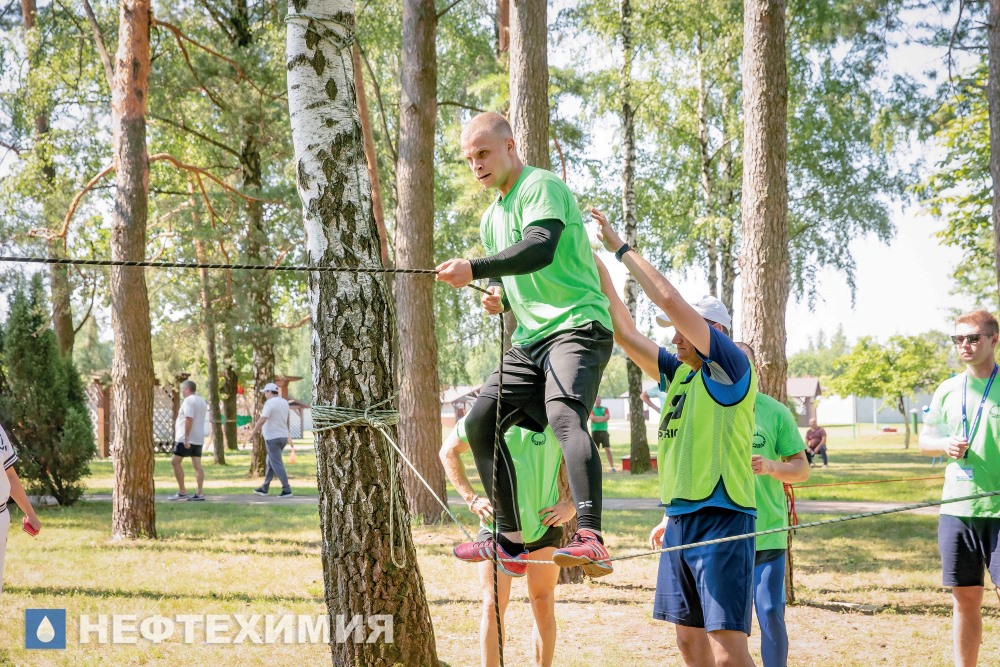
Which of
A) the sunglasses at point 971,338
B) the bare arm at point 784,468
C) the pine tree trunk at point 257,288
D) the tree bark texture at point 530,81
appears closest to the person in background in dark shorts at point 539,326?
the bare arm at point 784,468

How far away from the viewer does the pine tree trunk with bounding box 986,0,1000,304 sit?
8219mm

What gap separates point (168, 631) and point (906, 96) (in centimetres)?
1968

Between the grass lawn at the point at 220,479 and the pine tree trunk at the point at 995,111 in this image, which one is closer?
the pine tree trunk at the point at 995,111

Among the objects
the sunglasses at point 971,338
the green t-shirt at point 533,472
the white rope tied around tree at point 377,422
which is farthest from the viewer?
the sunglasses at point 971,338

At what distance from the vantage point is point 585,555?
2920mm

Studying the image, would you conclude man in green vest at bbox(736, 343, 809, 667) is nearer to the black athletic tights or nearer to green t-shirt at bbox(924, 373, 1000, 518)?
green t-shirt at bbox(924, 373, 1000, 518)

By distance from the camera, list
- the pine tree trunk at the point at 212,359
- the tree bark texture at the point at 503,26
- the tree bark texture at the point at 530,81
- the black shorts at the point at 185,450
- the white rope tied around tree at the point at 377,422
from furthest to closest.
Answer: the pine tree trunk at the point at 212,359, the tree bark texture at the point at 503,26, the black shorts at the point at 185,450, the tree bark texture at the point at 530,81, the white rope tied around tree at the point at 377,422

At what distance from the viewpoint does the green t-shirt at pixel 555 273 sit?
3.25 metres

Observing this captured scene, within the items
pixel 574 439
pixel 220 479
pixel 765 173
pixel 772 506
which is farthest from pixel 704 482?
pixel 220 479

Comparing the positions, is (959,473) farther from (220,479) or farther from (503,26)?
(220,479)

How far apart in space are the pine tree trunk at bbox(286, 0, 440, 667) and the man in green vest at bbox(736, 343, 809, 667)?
1570 millimetres

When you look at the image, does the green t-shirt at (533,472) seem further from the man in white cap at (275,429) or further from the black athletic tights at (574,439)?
the man in white cap at (275,429)

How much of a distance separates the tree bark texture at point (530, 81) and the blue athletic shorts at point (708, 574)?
15.2ft

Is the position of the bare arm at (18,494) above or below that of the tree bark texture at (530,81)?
below
